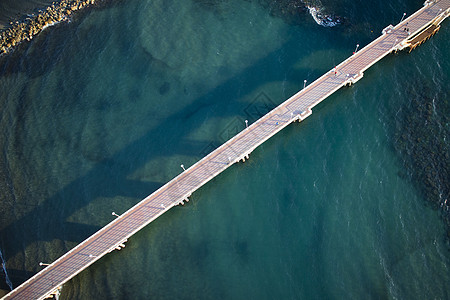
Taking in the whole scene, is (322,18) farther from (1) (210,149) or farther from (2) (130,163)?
(2) (130,163)

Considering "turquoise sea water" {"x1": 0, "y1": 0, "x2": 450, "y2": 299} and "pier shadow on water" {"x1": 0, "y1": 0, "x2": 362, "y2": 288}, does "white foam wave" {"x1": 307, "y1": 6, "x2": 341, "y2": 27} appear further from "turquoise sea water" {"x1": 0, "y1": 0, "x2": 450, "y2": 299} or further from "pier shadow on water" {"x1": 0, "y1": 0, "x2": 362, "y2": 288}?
"pier shadow on water" {"x1": 0, "y1": 0, "x2": 362, "y2": 288}

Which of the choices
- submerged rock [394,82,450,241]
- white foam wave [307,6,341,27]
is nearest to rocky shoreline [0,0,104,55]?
white foam wave [307,6,341,27]

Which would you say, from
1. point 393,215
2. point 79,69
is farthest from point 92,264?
point 393,215

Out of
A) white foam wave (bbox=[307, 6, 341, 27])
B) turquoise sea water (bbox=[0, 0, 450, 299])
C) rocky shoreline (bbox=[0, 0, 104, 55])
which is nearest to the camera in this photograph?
turquoise sea water (bbox=[0, 0, 450, 299])

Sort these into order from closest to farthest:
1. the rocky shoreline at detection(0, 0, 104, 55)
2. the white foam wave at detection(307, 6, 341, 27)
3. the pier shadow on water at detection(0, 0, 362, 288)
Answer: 1. the pier shadow on water at detection(0, 0, 362, 288)
2. the white foam wave at detection(307, 6, 341, 27)
3. the rocky shoreline at detection(0, 0, 104, 55)

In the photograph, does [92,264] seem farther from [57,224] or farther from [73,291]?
[57,224]

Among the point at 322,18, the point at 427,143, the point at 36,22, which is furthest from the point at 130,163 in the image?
the point at 427,143

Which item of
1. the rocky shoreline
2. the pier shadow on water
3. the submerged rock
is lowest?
the submerged rock
